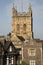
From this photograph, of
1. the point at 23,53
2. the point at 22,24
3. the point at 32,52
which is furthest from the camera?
the point at 22,24

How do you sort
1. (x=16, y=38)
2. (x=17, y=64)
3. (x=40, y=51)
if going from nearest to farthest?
(x=40, y=51) → (x=17, y=64) → (x=16, y=38)

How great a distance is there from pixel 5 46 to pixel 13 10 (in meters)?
35.8

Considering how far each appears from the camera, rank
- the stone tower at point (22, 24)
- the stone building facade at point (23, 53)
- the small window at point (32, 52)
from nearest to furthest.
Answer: the stone building facade at point (23, 53) → the small window at point (32, 52) → the stone tower at point (22, 24)

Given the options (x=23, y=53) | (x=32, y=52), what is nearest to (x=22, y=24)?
(x=23, y=53)

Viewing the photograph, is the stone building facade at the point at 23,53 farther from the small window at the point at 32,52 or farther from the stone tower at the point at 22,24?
the stone tower at the point at 22,24

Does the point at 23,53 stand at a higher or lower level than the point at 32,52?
lower

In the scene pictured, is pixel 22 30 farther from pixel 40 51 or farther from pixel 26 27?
pixel 40 51

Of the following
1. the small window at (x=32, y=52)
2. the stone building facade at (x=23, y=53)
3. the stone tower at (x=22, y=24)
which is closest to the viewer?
the stone building facade at (x=23, y=53)

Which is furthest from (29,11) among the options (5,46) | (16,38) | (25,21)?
(5,46)

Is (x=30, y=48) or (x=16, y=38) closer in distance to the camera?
(x=30, y=48)

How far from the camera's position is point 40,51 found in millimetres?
67938

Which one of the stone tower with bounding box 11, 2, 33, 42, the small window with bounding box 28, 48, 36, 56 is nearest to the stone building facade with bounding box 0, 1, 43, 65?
the small window with bounding box 28, 48, 36, 56

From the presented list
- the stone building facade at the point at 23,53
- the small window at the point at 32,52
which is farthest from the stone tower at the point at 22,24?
the small window at the point at 32,52

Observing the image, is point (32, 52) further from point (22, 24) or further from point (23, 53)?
point (22, 24)
